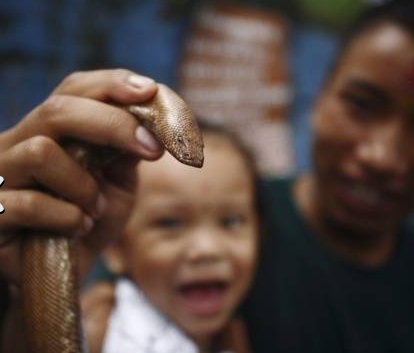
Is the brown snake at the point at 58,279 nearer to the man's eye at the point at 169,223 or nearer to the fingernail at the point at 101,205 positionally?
the fingernail at the point at 101,205

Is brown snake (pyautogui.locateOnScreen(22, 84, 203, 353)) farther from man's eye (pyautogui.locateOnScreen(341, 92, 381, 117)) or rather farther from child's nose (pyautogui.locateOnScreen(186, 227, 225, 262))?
man's eye (pyautogui.locateOnScreen(341, 92, 381, 117))

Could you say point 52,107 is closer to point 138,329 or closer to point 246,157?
point 138,329

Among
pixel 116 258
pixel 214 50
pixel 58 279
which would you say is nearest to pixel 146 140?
pixel 58 279

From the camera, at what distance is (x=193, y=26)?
125cm

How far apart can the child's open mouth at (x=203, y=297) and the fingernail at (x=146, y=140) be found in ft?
1.15

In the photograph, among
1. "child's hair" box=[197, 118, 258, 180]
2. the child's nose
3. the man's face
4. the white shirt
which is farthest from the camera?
the man's face

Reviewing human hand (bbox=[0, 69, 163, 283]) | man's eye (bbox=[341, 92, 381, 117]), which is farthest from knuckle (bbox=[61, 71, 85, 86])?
man's eye (bbox=[341, 92, 381, 117])

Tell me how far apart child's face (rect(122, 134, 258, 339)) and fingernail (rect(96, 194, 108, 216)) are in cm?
16

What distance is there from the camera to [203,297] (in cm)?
73

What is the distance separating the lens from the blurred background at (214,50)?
84 cm

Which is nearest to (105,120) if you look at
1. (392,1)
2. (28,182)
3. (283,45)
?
(28,182)

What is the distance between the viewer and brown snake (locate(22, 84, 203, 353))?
1.42 ft

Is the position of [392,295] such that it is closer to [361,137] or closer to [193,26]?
[361,137]

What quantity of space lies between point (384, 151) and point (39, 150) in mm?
743
